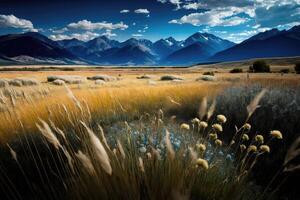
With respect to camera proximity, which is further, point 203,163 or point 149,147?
point 149,147

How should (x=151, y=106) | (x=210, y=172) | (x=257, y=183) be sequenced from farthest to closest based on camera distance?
(x=151, y=106) < (x=257, y=183) < (x=210, y=172)

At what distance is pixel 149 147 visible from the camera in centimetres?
284

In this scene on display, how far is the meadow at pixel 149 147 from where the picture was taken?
81.4 inches

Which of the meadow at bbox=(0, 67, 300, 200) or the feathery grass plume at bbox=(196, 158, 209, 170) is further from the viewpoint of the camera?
the meadow at bbox=(0, 67, 300, 200)

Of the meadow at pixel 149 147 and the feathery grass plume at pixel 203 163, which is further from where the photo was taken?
the meadow at pixel 149 147

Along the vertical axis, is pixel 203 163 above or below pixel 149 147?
above

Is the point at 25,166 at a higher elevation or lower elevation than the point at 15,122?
lower

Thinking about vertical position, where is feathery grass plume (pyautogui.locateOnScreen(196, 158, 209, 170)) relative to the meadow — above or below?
above

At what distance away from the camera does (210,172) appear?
2732mm

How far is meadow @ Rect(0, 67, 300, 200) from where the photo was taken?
2066 mm

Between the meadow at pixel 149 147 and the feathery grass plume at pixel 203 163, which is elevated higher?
the feathery grass plume at pixel 203 163

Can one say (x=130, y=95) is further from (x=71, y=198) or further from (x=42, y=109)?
(x=71, y=198)

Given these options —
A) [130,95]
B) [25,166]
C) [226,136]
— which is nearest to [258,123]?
[226,136]

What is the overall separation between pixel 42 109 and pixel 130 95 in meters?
2.51
